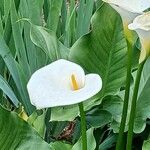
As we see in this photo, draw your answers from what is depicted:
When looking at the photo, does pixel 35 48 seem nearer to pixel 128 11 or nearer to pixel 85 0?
pixel 85 0

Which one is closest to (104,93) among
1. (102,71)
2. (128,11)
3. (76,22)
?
(102,71)

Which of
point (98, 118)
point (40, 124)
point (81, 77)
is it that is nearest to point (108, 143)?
point (98, 118)

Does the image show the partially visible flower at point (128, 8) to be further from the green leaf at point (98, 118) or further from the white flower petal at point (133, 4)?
the green leaf at point (98, 118)

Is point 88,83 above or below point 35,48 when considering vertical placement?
above

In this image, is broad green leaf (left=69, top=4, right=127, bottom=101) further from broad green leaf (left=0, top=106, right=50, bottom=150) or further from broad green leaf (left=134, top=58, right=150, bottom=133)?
broad green leaf (left=0, top=106, right=50, bottom=150)

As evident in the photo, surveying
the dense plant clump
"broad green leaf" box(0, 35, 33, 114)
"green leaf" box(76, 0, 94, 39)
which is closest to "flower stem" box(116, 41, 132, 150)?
the dense plant clump

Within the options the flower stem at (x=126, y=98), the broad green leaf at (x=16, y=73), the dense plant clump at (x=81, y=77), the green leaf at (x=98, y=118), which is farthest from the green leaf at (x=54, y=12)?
the flower stem at (x=126, y=98)
